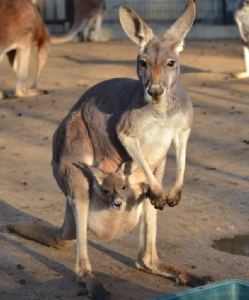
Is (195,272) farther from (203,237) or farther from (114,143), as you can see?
(114,143)

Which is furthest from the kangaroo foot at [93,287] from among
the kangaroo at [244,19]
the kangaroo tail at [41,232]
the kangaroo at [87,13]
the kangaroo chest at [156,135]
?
the kangaroo at [87,13]

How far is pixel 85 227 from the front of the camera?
283 cm

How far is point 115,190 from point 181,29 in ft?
3.01

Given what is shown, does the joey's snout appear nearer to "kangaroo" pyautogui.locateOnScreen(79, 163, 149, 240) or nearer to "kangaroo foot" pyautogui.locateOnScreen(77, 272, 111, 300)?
"kangaroo" pyautogui.locateOnScreen(79, 163, 149, 240)

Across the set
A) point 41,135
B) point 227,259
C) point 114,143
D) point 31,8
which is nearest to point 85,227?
point 114,143

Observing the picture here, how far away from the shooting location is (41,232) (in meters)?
3.37

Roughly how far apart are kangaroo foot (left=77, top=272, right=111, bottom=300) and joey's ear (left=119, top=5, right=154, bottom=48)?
1260mm

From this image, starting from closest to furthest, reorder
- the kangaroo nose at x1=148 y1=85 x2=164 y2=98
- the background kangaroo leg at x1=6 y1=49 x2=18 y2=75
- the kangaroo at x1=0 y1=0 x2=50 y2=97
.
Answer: the kangaroo nose at x1=148 y1=85 x2=164 y2=98 → the kangaroo at x1=0 y1=0 x2=50 y2=97 → the background kangaroo leg at x1=6 y1=49 x2=18 y2=75

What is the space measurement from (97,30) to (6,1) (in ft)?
21.5

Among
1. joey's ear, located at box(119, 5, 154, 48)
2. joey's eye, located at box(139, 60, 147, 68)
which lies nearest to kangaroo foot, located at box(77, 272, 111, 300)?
joey's eye, located at box(139, 60, 147, 68)

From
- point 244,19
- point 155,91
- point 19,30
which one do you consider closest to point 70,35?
point 19,30

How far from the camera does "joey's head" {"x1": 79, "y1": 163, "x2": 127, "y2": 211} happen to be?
8.90 feet

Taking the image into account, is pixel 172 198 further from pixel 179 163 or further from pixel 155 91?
pixel 155 91

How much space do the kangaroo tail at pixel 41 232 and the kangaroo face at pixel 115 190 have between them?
0.64 m
